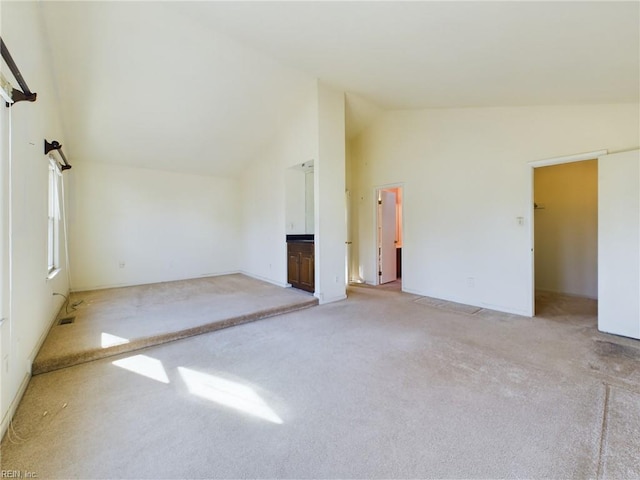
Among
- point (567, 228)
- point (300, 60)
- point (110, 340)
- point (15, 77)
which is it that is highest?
point (300, 60)

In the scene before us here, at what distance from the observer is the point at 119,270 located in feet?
17.8

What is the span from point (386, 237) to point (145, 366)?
4.86 m

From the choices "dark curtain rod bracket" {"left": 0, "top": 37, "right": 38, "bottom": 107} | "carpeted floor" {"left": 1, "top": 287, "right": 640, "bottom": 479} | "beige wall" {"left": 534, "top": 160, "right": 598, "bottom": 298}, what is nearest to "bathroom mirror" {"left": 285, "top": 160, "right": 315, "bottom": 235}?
"carpeted floor" {"left": 1, "top": 287, "right": 640, "bottom": 479}

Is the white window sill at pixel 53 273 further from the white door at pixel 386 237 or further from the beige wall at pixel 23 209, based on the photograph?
the white door at pixel 386 237

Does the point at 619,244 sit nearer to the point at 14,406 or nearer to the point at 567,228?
the point at 567,228

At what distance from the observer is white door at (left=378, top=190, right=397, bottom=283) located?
589cm

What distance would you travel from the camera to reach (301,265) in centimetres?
495

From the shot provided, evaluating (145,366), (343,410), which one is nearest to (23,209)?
(145,366)

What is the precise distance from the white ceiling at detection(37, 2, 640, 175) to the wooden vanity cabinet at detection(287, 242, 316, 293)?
2346 mm

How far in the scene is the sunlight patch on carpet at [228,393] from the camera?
183 cm

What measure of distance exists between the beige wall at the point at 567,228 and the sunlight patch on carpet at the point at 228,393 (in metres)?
5.71

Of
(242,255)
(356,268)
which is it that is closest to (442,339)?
(356,268)

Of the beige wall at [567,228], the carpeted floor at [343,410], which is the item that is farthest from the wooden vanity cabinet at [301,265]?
the beige wall at [567,228]

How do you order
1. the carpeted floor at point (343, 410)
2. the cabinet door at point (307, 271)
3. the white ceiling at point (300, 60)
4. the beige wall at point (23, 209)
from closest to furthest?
1. the carpeted floor at point (343, 410)
2. the beige wall at point (23, 209)
3. the white ceiling at point (300, 60)
4. the cabinet door at point (307, 271)
